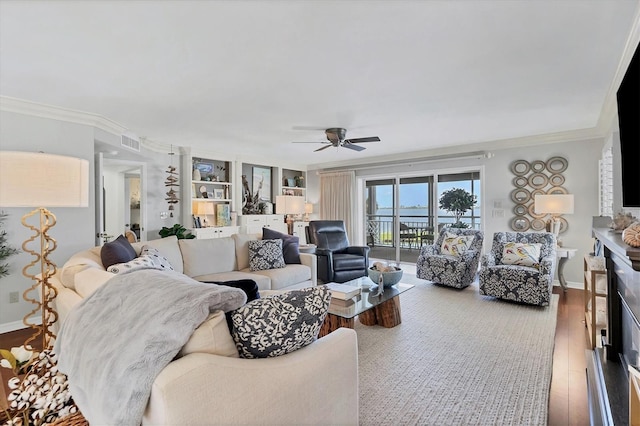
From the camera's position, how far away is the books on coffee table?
9.59ft

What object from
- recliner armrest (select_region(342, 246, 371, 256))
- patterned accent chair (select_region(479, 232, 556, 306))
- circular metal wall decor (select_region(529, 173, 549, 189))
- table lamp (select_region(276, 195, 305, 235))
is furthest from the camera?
table lamp (select_region(276, 195, 305, 235))

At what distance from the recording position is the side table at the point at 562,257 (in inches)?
169

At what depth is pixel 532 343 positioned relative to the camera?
9.13 ft

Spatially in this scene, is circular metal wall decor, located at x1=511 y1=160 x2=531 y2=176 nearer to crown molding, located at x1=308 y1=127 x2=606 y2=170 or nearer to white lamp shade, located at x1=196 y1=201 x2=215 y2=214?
crown molding, located at x1=308 y1=127 x2=606 y2=170

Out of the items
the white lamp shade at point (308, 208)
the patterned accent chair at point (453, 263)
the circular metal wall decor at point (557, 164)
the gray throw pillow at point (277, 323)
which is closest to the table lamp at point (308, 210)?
the white lamp shade at point (308, 208)

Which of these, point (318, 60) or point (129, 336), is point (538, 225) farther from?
point (129, 336)

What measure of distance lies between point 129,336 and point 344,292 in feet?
6.64

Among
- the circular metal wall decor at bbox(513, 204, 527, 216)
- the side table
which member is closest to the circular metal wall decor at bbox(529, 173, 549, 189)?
the circular metal wall decor at bbox(513, 204, 527, 216)

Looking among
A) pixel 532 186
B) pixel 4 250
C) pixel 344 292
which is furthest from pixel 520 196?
pixel 4 250

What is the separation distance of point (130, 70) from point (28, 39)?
23.0 inches

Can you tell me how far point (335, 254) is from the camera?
5.16 meters

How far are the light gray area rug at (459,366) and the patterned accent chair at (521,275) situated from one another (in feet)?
0.46

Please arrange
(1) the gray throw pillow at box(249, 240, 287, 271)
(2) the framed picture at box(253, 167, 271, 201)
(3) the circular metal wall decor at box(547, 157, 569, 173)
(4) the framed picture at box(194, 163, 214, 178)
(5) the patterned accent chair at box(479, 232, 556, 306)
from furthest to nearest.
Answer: (2) the framed picture at box(253, 167, 271, 201) → (4) the framed picture at box(194, 163, 214, 178) → (3) the circular metal wall decor at box(547, 157, 569, 173) → (1) the gray throw pillow at box(249, 240, 287, 271) → (5) the patterned accent chair at box(479, 232, 556, 306)

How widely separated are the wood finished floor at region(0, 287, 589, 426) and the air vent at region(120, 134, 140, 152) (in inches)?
92.8
